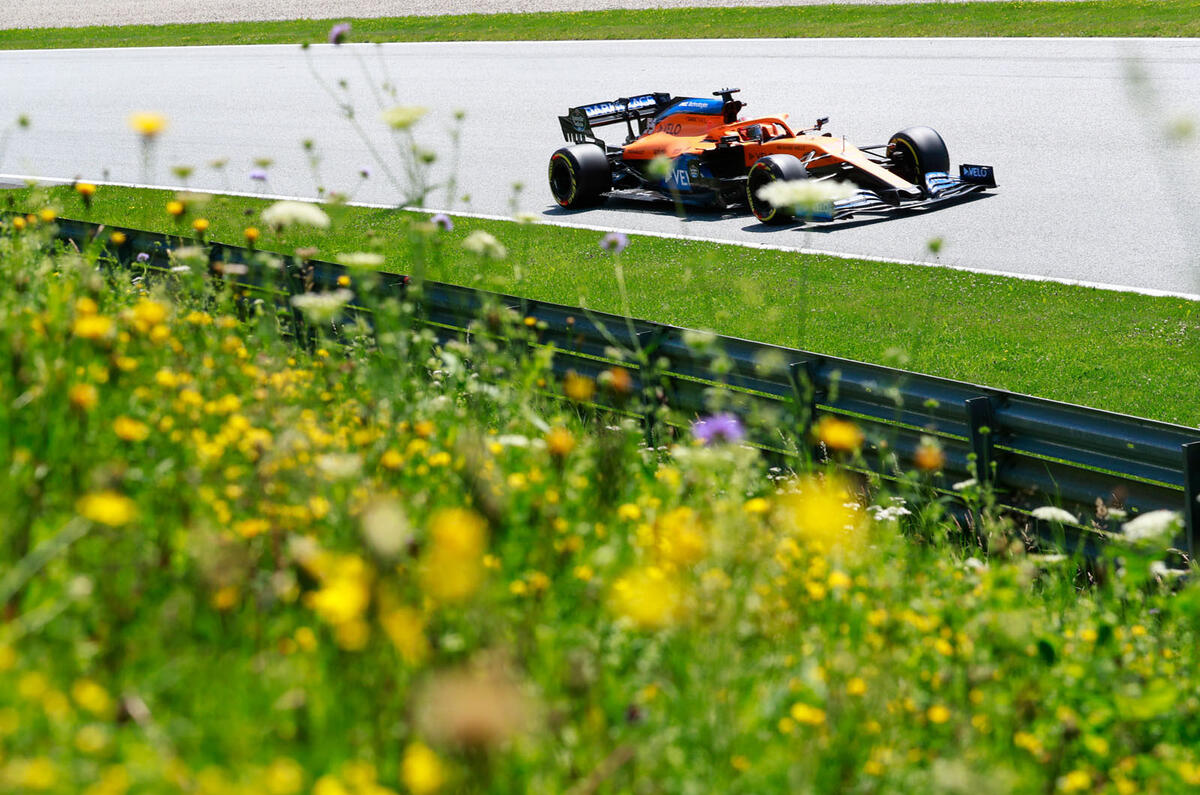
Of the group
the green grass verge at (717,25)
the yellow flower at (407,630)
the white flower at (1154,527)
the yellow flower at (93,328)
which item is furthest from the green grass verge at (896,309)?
the green grass verge at (717,25)

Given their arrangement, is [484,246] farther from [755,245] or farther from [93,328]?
[755,245]

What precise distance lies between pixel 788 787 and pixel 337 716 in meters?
0.97

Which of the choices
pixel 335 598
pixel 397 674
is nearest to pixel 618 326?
pixel 397 674

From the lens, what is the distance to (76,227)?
29.6ft

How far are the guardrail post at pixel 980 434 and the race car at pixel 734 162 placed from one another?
553 cm

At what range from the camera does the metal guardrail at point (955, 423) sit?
209 inches

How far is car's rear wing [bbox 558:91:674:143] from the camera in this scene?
13508 millimetres

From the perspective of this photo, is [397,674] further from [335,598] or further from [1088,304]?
[1088,304]

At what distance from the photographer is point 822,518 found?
2.56m

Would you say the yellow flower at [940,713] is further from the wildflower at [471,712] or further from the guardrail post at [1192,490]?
the guardrail post at [1192,490]

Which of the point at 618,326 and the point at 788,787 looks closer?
the point at 788,787

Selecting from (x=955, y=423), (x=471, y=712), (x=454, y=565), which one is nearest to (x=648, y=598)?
(x=454, y=565)

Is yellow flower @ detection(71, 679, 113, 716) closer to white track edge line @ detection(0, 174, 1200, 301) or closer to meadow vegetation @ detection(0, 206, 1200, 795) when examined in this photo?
meadow vegetation @ detection(0, 206, 1200, 795)

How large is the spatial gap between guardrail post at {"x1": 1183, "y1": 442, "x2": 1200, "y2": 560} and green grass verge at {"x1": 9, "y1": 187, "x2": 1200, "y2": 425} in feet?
6.83
